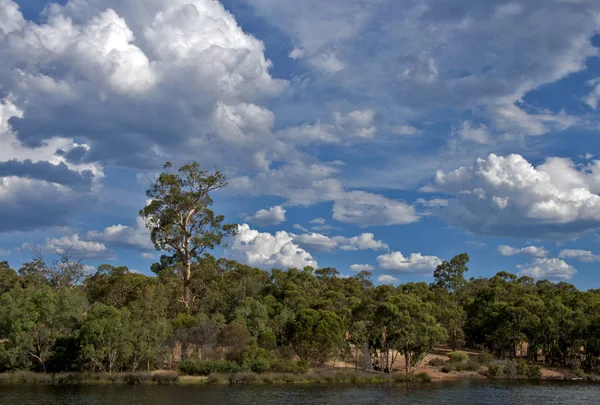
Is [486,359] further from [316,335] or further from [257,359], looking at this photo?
[257,359]

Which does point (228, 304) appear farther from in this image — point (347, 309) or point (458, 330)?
point (458, 330)

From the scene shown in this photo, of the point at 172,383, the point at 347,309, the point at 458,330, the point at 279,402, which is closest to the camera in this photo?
the point at 279,402

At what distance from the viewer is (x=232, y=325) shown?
76.7 metres

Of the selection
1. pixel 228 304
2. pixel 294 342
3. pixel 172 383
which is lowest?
pixel 172 383

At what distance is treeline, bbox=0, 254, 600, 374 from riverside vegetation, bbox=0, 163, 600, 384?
0.68 ft

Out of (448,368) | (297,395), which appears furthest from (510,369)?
(297,395)

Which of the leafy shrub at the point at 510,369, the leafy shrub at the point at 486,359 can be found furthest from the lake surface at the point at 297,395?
the leafy shrub at the point at 486,359

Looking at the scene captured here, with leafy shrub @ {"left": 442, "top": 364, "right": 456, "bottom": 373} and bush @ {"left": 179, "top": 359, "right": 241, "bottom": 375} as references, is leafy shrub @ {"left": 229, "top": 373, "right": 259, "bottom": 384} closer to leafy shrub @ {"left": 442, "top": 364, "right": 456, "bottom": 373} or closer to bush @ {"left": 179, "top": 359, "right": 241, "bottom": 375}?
bush @ {"left": 179, "top": 359, "right": 241, "bottom": 375}

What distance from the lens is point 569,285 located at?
5054 inches

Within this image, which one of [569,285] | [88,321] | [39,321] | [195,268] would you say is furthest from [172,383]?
[569,285]

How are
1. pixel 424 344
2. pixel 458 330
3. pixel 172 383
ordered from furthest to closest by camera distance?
pixel 458 330 → pixel 424 344 → pixel 172 383

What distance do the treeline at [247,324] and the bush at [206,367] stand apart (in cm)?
14

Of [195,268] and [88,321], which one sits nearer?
[88,321]

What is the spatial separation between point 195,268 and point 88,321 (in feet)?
105
